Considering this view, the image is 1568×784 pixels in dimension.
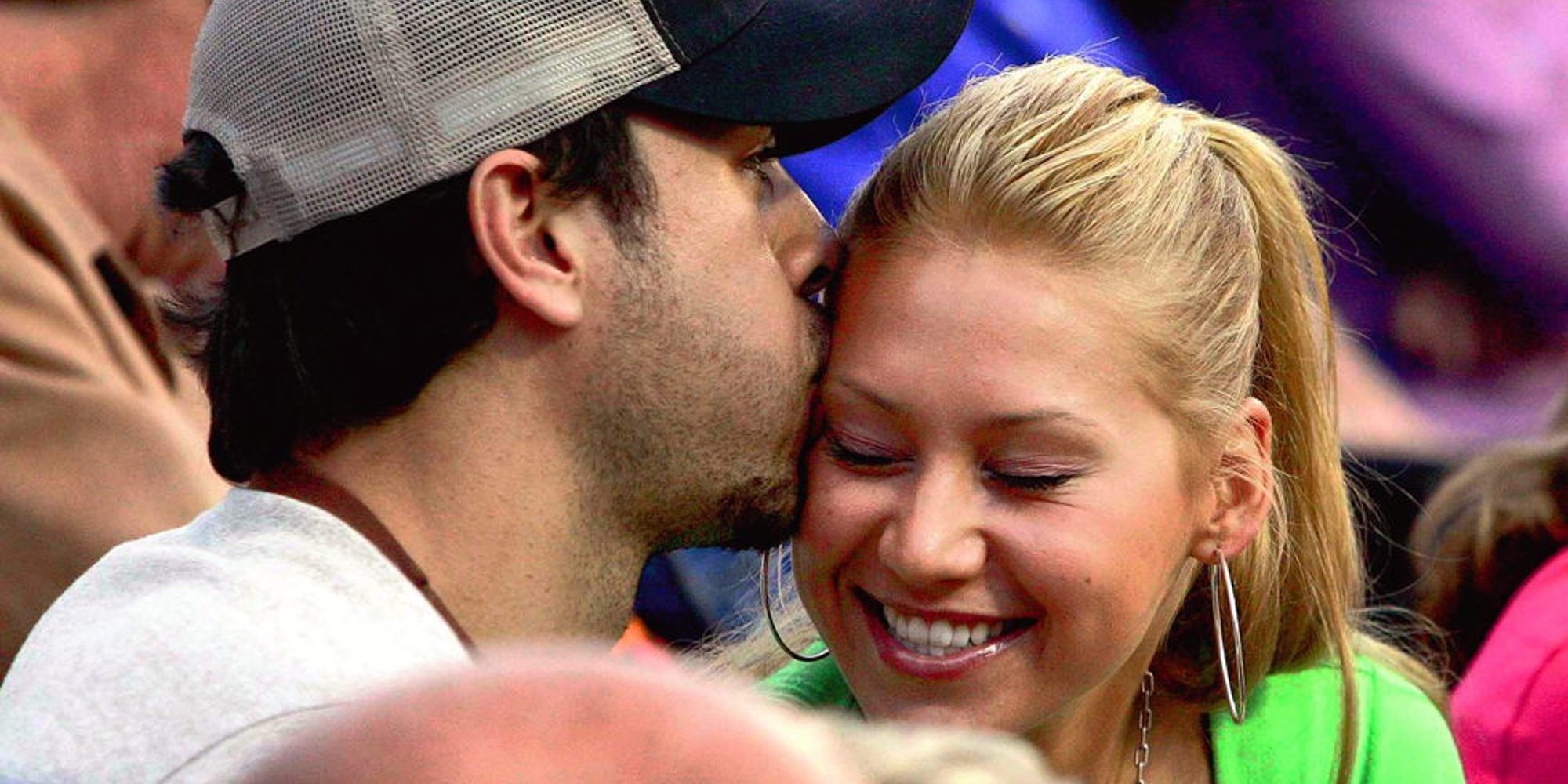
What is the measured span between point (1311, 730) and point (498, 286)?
3.93 feet

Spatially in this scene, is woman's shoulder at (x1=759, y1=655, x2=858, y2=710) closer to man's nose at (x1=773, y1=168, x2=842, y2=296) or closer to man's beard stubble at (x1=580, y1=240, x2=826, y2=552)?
A: man's beard stubble at (x1=580, y1=240, x2=826, y2=552)

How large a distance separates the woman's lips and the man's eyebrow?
0.68ft

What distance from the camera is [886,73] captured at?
87.5 inches

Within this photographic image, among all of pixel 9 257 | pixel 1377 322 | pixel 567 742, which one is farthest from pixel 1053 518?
pixel 1377 322

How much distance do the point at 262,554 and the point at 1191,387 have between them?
1.03m

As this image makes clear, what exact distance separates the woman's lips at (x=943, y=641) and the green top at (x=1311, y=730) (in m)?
0.33

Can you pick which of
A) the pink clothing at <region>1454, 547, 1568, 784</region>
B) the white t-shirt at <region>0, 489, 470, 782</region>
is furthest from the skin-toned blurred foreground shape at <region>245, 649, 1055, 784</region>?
the pink clothing at <region>1454, 547, 1568, 784</region>

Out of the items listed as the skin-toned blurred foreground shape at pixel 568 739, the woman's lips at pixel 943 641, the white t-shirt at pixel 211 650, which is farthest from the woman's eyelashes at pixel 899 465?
the skin-toned blurred foreground shape at pixel 568 739

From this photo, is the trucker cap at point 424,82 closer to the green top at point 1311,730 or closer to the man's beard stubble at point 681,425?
the man's beard stubble at point 681,425

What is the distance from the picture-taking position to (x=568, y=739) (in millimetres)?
932

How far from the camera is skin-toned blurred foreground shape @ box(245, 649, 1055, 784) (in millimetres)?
917

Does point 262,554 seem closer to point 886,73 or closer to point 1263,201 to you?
point 886,73

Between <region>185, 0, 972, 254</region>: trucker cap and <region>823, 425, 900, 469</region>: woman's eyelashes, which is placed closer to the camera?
<region>185, 0, 972, 254</region>: trucker cap

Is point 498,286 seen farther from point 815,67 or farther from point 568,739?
point 568,739
